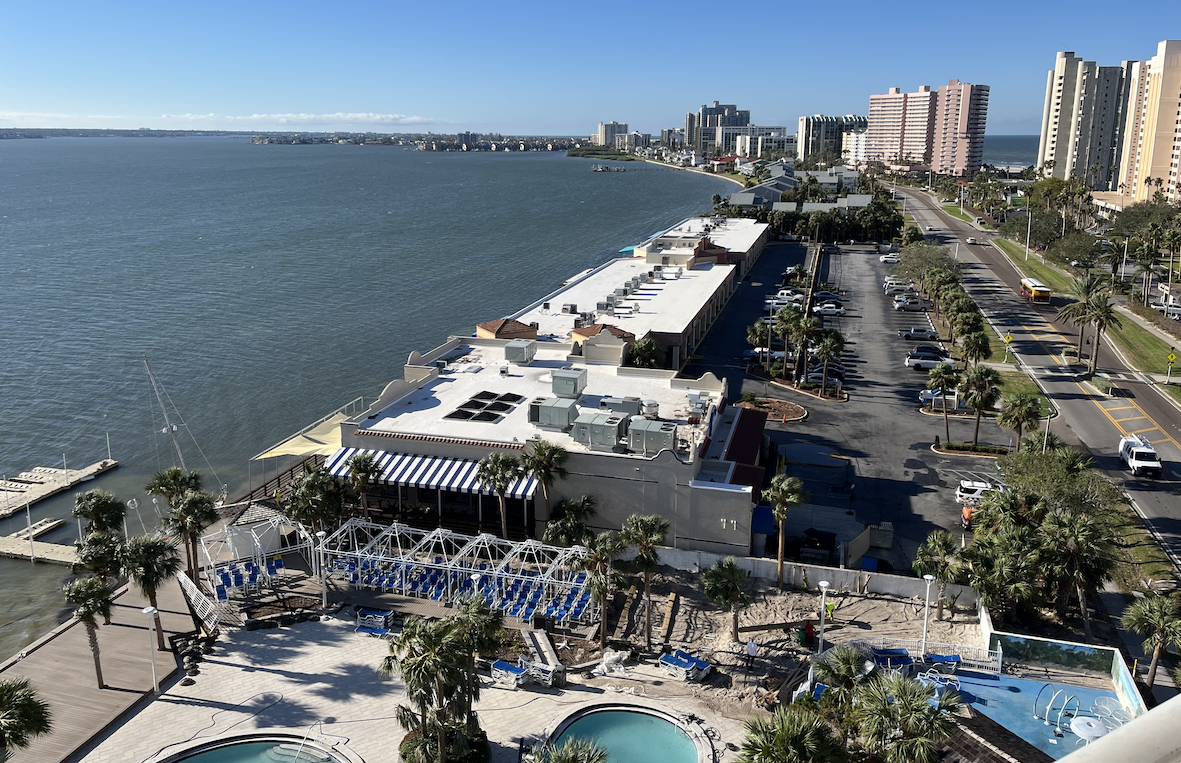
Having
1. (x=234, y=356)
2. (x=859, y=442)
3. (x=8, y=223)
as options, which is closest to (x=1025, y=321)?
(x=859, y=442)

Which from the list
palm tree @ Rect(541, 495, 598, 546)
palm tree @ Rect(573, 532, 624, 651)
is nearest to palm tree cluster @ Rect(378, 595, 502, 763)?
palm tree @ Rect(573, 532, 624, 651)

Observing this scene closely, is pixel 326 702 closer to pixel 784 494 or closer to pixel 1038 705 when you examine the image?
pixel 784 494

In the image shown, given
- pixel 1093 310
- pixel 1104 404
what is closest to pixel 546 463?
pixel 1104 404

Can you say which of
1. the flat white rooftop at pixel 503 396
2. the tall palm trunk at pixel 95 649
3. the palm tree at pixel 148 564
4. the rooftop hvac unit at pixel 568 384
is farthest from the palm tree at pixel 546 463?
the tall palm trunk at pixel 95 649

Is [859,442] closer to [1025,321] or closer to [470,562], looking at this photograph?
[470,562]

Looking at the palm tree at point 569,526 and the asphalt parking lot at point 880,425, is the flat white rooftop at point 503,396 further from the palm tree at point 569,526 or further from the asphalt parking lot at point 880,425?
the asphalt parking lot at point 880,425

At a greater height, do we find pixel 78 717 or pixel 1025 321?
pixel 1025 321
